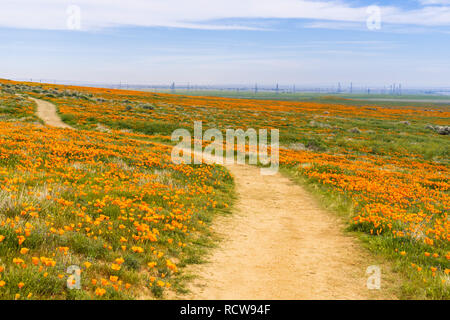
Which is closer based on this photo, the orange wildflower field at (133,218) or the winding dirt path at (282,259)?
the orange wildflower field at (133,218)

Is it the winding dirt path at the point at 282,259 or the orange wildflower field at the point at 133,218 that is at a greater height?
the orange wildflower field at the point at 133,218

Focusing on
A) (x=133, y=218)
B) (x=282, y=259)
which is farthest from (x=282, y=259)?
(x=133, y=218)

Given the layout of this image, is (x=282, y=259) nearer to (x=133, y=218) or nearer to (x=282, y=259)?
(x=282, y=259)

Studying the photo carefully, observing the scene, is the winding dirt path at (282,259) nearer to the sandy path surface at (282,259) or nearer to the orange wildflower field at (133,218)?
the sandy path surface at (282,259)

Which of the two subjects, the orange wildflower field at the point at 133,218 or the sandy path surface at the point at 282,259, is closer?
the orange wildflower field at the point at 133,218

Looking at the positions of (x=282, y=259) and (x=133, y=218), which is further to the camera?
(x=282, y=259)

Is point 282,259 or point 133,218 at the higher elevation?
point 133,218

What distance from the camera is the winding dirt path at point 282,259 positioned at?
19.6 ft

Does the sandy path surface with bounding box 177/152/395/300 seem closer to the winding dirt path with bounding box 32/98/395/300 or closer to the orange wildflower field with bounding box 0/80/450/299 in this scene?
the winding dirt path with bounding box 32/98/395/300

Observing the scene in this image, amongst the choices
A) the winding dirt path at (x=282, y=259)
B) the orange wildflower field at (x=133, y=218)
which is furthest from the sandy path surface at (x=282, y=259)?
the orange wildflower field at (x=133, y=218)

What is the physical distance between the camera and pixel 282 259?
752cm

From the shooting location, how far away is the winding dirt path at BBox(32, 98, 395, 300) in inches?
235

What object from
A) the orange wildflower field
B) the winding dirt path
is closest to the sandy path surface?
the winding dirt path
